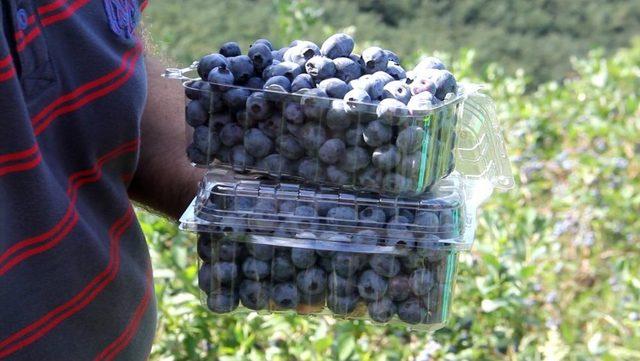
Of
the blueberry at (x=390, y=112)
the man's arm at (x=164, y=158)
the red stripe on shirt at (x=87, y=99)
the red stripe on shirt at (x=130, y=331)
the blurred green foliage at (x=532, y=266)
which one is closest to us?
the blueberry at (x=390, y=112)

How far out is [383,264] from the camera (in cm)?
99

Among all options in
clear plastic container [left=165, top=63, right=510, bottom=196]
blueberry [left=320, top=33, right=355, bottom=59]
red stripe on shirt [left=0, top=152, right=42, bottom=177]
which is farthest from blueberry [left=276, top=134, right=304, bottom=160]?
red stripe on shirt [left=0, top=152, right=42, bottom=177]

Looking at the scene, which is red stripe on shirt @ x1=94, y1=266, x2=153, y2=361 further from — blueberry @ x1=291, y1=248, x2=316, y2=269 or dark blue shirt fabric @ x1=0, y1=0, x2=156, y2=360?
blueberry @ x1=291, y1=248, x2=316, y2=269

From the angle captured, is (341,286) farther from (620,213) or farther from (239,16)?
(239,16)

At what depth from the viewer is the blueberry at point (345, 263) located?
0.99 m

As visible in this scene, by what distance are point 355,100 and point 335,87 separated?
0.03 m

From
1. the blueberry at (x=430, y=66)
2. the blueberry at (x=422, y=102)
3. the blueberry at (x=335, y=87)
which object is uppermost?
the blueberry at (x=430, y=66)

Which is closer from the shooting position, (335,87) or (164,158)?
(335,87)

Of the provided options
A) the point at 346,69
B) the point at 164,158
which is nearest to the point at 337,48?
the point at 346,69

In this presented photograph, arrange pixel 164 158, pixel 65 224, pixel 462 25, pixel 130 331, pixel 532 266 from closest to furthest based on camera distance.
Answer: pixel 65 224
pixel 130 331
pixel 164 158
pixel 532 266
pixel 462 25

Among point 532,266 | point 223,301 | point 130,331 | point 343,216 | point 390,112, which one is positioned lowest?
point 532,266

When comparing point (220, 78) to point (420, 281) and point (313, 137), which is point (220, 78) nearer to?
point (313, 137)

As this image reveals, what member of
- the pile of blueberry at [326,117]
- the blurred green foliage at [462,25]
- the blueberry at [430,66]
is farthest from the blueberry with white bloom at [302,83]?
the blurred green foliage at [462,25]

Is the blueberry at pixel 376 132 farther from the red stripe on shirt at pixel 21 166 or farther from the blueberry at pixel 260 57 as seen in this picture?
the red stripe on shirt at pixel 21 166
